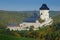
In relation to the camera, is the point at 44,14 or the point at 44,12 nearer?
the point at 44,14

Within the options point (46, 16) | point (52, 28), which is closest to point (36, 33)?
point (52, 28)

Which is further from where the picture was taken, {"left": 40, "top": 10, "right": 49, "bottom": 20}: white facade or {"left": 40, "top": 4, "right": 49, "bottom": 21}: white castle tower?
{"left": 40, "top": 4, "right": 49, "bottom": 21}: white castle tower

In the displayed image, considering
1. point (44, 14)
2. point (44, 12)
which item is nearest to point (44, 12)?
point (44, 12)

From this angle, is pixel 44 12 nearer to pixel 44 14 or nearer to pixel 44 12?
pixel 44 12

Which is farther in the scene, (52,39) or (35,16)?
(35,16)

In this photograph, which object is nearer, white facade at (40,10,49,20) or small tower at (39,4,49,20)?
white facade at (40,10,49,20)

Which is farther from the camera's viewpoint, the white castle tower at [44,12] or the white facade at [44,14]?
the white castle tower at [44,12]

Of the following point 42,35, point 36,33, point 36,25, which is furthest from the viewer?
point 36,25

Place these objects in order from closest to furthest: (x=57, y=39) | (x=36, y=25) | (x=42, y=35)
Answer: (x=57, y=39) → (x=42, y=35) → (x=36, y=25)

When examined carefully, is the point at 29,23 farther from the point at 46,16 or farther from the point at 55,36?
the point at 55,36

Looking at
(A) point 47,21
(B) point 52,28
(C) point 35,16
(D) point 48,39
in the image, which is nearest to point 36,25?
(A) point 47,21
